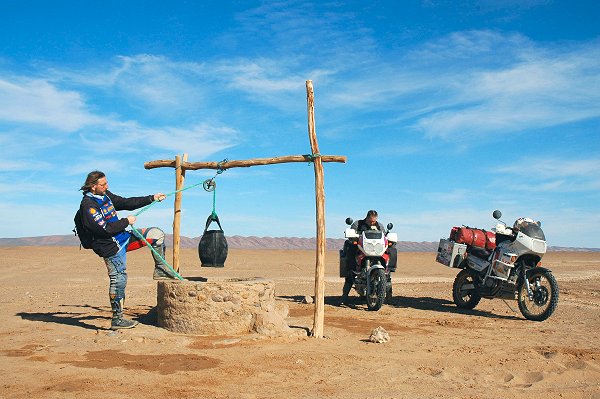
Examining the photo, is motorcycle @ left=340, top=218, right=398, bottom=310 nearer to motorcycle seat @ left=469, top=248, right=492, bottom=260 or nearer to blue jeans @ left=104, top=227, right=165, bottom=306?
motorcycle seat @ left=469, top=248, right=492, bottom=260

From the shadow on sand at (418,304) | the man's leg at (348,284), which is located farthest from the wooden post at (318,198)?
the man's leg at (348,284)

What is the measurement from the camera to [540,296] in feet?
34.1

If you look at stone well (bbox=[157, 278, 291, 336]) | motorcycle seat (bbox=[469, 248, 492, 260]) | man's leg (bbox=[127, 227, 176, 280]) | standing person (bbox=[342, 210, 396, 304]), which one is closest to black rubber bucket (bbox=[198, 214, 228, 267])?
man's leg (bbox=[127, 227, 176, 280])

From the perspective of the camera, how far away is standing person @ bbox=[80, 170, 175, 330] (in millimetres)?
8148

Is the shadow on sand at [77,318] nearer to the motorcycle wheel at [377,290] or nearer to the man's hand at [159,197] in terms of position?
the man's hand at [159,197]

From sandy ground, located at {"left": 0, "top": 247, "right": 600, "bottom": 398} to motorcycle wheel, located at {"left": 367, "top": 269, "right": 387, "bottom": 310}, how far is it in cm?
23

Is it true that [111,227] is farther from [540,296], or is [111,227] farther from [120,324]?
[540,296]

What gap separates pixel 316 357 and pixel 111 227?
131 inches

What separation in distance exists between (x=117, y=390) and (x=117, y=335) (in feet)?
8.73

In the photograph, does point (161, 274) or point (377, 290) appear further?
point (377, 290)

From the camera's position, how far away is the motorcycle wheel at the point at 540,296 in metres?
10.1

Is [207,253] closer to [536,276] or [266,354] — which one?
[266,354]

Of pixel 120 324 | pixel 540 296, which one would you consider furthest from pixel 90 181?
pixel 540 296

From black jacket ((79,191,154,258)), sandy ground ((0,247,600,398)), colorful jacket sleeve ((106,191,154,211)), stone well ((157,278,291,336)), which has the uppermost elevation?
colorful jacket sleeve ((106,191,154,211))
